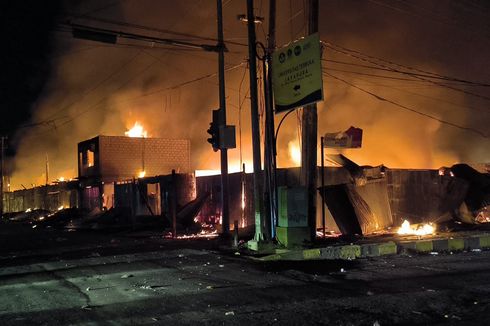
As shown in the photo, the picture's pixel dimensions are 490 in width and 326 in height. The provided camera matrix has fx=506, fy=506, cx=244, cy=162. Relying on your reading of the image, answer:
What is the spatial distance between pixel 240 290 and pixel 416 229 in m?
9.20

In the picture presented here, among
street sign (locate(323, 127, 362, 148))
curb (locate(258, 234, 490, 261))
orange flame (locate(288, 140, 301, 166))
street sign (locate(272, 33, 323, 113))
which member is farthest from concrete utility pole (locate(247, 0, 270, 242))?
orange flame (locate(288, 140, 301, 166))

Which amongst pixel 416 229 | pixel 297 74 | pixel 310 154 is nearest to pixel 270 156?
pixel 310 154

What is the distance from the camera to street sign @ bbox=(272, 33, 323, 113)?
1133 centimetres

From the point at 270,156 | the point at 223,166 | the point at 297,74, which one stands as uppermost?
the point at 297,74

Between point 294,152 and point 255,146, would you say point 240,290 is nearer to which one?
point 255,146

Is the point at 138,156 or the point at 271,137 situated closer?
the point at 271,137

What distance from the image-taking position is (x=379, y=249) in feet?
39.0

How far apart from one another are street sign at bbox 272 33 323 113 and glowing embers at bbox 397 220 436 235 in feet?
19.2

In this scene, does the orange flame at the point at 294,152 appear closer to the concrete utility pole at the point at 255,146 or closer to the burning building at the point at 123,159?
the burning building at the point at 123,159

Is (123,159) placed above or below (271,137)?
above

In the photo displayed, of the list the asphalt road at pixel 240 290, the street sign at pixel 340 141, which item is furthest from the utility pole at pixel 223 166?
the street sign at pixel 340 141

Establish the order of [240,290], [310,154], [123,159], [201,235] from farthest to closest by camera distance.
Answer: [123,159] → [201,235] → [310,154] → [240,290]

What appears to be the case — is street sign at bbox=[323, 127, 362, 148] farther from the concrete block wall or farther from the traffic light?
the concrete block wall

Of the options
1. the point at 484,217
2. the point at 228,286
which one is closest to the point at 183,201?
the point at 484,217
